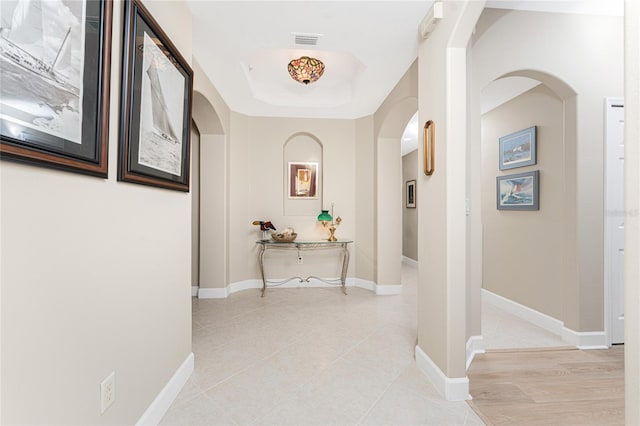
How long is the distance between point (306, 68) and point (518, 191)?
2.79 m

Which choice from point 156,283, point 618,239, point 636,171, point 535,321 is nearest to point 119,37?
point 156,283

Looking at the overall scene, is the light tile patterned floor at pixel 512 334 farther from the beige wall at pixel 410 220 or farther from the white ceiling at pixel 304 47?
the beige wall at pixel 410 220

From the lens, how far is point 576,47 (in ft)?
8.52

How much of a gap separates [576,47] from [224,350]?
395cm

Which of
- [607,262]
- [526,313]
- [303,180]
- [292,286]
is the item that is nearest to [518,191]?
[607,262]

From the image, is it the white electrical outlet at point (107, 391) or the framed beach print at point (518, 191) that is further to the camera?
the framed beach print at point (518, 191)

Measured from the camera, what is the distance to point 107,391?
1.23 m

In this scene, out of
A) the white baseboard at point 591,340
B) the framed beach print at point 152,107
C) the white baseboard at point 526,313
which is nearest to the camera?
the framed beach print at point 152,107

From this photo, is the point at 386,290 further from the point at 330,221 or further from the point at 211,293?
the point at 211,293

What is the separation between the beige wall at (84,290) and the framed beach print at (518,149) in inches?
140

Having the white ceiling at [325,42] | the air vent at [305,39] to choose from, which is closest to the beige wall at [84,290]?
the white ceiling at [325,42]

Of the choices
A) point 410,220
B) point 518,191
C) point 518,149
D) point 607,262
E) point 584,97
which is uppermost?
point 584,97

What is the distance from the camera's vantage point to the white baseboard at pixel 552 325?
2.57m

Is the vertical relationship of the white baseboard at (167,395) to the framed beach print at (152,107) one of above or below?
below
